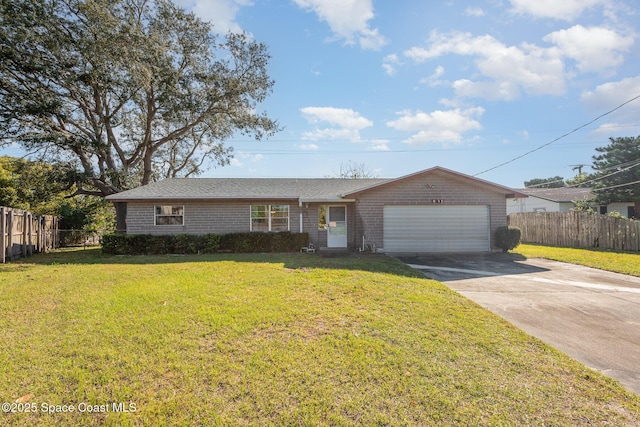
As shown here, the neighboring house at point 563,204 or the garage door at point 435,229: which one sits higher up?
the neighboring house at point 563,204

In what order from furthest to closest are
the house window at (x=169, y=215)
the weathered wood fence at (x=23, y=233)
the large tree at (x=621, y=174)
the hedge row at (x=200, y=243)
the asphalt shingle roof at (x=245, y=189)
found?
the large tree at (x=621, y=174) < the house window at (x=169, y=215) < the asphalt shingle roof at (x=245, y=189) < the hedge row at (x=200, y=243) < the weathered wood fence at (x=23, y=233)

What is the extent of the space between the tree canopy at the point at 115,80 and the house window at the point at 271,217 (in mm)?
9221

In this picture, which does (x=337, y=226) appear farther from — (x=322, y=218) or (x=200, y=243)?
(x=200, y=243)

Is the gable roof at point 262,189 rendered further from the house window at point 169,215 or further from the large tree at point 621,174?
the large tree at point 621,174

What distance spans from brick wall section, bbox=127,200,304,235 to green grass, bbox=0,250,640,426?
25.6 feet

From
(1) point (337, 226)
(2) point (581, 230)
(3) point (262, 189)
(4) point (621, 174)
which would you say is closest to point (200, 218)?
(3) point (262, 189)

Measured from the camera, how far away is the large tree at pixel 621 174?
870 inches

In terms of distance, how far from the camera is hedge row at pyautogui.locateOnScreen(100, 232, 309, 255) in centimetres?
1256

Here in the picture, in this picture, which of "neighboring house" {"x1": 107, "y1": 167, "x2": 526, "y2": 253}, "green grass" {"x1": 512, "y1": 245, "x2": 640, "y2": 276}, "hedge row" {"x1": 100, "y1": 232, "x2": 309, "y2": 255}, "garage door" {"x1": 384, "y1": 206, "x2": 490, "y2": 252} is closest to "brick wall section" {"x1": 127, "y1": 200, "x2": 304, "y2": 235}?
"neighboring house" {"x1": 107, "y1": 167, "x2": 526, "y2": 253}

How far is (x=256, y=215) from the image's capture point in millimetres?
13938

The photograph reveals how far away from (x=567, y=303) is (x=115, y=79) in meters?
21.2

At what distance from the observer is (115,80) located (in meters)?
16.0

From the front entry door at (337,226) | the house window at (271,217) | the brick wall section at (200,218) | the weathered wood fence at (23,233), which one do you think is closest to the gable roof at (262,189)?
the brick wall section at (200,218)

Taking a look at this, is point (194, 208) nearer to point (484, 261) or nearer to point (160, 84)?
Answer: point (160, 84)
